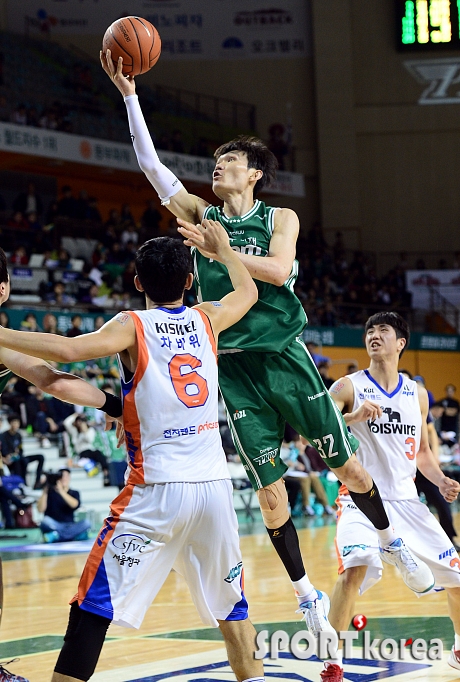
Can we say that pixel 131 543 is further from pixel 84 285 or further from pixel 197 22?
pixel 197 22

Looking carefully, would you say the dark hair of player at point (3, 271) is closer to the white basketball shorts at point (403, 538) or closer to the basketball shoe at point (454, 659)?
the white basketball shorts at point (403, 538)

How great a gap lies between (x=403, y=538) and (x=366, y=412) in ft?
2.52

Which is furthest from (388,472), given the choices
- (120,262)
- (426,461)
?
(120,262)

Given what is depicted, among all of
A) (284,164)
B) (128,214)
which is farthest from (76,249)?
(284,164)

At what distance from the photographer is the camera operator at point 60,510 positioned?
11.5m

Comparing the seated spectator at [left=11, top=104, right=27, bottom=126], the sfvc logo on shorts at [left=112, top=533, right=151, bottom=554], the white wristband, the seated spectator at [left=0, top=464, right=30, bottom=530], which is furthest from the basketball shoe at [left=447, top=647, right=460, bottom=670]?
the seated spectator at [left=11, top=104, right=27, bottom=126]

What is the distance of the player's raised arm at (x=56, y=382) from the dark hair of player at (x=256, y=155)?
1.72 metres

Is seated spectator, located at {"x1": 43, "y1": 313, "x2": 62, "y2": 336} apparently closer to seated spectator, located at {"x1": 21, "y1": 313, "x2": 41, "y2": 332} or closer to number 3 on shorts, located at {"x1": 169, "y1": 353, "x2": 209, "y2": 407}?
seated spectator, located at {"x1": 21, "y1": 313, "x2": 41, "y2": 332}

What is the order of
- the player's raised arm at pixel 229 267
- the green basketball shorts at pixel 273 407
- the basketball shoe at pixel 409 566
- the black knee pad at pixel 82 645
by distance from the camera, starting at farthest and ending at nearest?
the basketball shoe at pixel 409 566, the green basketball shorts at pixel 273 407, the player's raised arm at pixel 229 267, the black knee pad at pixel 82 645

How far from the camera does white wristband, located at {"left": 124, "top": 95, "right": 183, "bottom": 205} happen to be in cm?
445

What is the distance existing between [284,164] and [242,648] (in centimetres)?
2315

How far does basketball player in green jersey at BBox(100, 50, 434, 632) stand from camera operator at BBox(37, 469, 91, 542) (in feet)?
23.7

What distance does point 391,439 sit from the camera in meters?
5.34

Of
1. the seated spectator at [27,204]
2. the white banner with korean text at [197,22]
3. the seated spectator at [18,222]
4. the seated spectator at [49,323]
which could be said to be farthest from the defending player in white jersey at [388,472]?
the white banner with korean text at [197,22]
